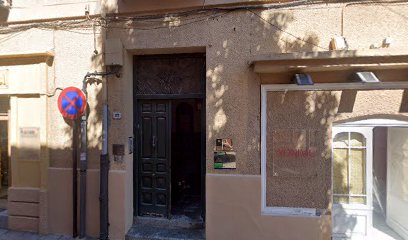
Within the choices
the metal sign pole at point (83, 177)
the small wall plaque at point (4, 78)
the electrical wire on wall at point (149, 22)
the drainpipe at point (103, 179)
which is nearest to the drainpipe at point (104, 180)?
the drainpipe at point (103, 179)

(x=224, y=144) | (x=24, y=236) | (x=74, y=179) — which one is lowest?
(x=24, y=236)

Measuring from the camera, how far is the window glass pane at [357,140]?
15.8 feet

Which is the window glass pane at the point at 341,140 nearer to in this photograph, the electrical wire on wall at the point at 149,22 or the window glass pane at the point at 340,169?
the window glass pane at the point at 340,169

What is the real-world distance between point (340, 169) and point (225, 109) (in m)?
2.29

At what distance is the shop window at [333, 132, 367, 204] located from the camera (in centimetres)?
485

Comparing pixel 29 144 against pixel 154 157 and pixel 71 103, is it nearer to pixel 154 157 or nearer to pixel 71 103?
pixel 71 103

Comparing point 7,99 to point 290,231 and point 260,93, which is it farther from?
point 290,231

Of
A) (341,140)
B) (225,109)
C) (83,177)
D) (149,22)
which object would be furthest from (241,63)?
(83,177)

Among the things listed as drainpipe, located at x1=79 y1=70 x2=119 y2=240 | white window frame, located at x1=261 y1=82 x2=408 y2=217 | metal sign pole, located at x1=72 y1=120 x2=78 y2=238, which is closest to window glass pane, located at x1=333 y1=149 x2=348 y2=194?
white window frame, located at x1=261 y1=82 x2=408 y2=217

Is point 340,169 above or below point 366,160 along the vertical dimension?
below

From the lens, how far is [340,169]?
4875mm

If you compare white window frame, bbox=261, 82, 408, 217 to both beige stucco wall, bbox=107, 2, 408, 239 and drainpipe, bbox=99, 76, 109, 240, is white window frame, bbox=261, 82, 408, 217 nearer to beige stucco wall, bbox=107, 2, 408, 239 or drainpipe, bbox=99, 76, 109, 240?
beige stucco wall, bbox=107, 2, 408, 239

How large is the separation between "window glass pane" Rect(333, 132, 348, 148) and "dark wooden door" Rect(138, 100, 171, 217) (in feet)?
10.1

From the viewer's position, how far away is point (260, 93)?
4812mm
